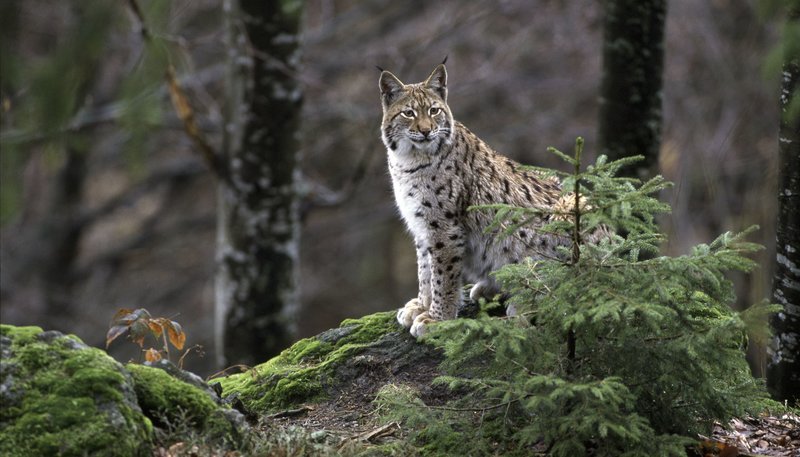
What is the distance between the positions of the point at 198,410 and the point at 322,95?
11.0m

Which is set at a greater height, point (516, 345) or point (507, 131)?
point (507, 131)

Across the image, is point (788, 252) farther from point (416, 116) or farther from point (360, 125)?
point (360, 125)

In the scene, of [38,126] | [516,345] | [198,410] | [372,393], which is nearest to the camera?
[38,126]

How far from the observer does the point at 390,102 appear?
588 cm

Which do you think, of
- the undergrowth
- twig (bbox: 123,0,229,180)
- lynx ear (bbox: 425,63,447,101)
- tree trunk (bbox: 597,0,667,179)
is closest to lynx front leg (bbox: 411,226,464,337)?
lynx ear (bbox: 425,63,447,101)

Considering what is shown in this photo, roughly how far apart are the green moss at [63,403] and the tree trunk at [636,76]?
4053mm

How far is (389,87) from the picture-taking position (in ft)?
19.2

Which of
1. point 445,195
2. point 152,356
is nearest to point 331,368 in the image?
point 152,356

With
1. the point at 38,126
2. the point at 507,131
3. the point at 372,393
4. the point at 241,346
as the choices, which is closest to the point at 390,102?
the point at 372,393

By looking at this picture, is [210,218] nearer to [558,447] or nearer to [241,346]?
[241,346]

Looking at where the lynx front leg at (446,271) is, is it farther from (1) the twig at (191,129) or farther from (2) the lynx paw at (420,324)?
(1) the twig at (191,129)

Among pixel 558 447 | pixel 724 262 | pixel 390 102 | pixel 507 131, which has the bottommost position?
pixel 558 447

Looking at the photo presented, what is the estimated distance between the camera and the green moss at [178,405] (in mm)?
4090

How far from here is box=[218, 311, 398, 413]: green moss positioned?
17.1ft
